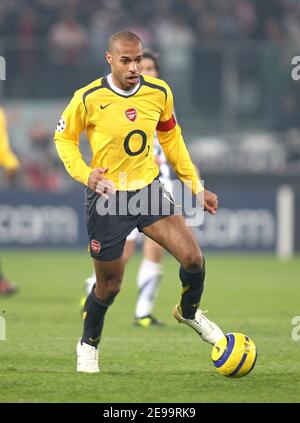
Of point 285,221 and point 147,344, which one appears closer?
point 147,344

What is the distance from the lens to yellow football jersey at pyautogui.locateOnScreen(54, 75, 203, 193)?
741 cm

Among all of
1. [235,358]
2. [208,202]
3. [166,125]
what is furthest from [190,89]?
[235,358]

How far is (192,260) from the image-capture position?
7.43 m

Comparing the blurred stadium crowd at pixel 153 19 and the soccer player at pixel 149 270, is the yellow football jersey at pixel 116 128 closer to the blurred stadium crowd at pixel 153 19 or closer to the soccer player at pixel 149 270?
the soccer player at pixel 149 270

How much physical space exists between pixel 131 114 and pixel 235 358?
180 centimetres

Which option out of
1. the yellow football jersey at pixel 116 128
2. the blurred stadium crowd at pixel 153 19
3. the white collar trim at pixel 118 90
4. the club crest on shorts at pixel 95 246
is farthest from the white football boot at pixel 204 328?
the blurred stadium crowd at pixel 153 19

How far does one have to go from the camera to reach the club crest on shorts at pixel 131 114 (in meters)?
7.48

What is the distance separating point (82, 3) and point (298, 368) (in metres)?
15.3

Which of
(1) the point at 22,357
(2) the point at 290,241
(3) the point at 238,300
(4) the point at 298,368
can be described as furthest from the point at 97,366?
(2) the point at 290,241

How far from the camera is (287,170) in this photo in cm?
Answer: 1938

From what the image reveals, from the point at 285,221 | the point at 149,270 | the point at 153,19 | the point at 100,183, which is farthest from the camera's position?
the point at 153,19

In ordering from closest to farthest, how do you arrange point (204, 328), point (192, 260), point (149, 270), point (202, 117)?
1. point (192, 260)
2. point (204, 328)
3. point (149, 270)
4. point (202, 117)

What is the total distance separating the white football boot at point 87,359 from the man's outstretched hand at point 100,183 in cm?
117

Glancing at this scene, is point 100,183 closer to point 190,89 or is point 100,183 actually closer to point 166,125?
point 166,125
